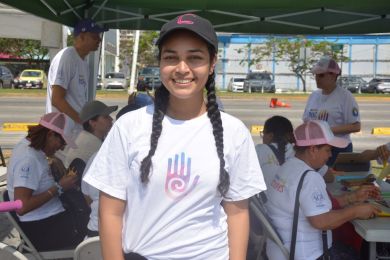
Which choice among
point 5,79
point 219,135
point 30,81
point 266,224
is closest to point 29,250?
point 266,224

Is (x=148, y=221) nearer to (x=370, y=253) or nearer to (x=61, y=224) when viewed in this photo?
(x=370, y=253)

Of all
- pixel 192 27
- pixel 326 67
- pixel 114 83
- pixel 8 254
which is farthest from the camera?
pixel 114 83

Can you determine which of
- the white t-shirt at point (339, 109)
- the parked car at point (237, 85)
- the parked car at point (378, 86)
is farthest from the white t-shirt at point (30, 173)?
the parked car at point (378, 86)

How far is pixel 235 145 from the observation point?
1.67 m

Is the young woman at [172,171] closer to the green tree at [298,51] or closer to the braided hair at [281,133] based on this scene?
the braided hair at [281,133]

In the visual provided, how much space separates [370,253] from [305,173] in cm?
66

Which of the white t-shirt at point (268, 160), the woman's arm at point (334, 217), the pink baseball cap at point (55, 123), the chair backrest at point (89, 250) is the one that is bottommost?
the chair backrest at point (89, 250)

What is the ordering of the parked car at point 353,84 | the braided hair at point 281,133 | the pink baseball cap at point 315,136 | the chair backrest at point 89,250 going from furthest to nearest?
1. the parked car at point 353,84
2. the braided hair at point 281,133
3. the pink baseball cap at point 315,136
4. the chair backrest at point 89,250

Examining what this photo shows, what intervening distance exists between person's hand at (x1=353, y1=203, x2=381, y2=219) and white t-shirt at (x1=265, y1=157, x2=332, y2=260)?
181 millimetres

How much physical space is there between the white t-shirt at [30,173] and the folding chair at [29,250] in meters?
0.05

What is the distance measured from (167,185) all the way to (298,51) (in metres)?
41.2

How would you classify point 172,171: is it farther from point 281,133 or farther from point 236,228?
point 281,133

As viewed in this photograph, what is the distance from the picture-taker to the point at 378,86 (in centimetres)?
3612

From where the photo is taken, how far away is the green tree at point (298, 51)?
40.3 m
